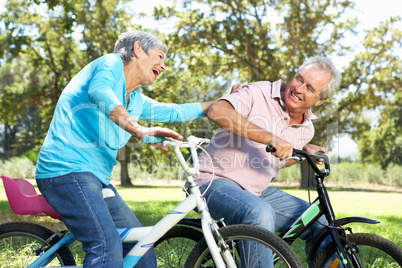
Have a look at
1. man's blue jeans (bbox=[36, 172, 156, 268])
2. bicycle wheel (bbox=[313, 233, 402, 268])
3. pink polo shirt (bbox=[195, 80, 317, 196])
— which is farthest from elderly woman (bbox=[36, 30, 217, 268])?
bicycle wheel (bbox=[313, 233, 402, 268])

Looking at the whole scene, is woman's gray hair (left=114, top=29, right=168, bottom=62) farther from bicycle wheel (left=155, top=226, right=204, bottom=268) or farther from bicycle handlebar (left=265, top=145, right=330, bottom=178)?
bicycle wheel (left=155, top=226, right=204, bottom=268)

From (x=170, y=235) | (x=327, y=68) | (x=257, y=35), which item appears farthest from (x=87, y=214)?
(x=257, y=35)

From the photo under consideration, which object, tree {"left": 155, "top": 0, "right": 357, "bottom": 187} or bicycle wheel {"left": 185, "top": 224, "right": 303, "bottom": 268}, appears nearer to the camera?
bicycle wheel {"left": 185, "top": 224, "right": 303, "bottom": 268}

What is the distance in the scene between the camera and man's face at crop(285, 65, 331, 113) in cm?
282

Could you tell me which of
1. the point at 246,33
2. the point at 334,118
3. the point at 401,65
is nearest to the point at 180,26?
the point at 246,33

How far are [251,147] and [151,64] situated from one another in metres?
0.86

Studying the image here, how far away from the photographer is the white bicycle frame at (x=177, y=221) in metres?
2.19

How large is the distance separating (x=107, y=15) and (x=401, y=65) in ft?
47.0

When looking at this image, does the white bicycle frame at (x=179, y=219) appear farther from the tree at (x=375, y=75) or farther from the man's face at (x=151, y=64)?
the tree at (x=375, y=75)

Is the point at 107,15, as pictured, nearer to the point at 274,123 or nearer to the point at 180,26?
the point at 180,26

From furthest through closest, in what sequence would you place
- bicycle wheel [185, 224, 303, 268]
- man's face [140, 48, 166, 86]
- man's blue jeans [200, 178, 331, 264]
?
1. man's face [140, 48, 166, 86]
2. man's blue jeans [200, 178, 331, 264]
3. bicycle wheel [185, 224, 303, 268]

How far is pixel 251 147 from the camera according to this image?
2.74 m

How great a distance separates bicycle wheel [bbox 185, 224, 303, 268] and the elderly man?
6.6 inches

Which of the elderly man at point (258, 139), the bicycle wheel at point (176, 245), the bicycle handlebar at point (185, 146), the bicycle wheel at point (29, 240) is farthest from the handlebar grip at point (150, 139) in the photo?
the bicycle wheel at point (29, 240)
